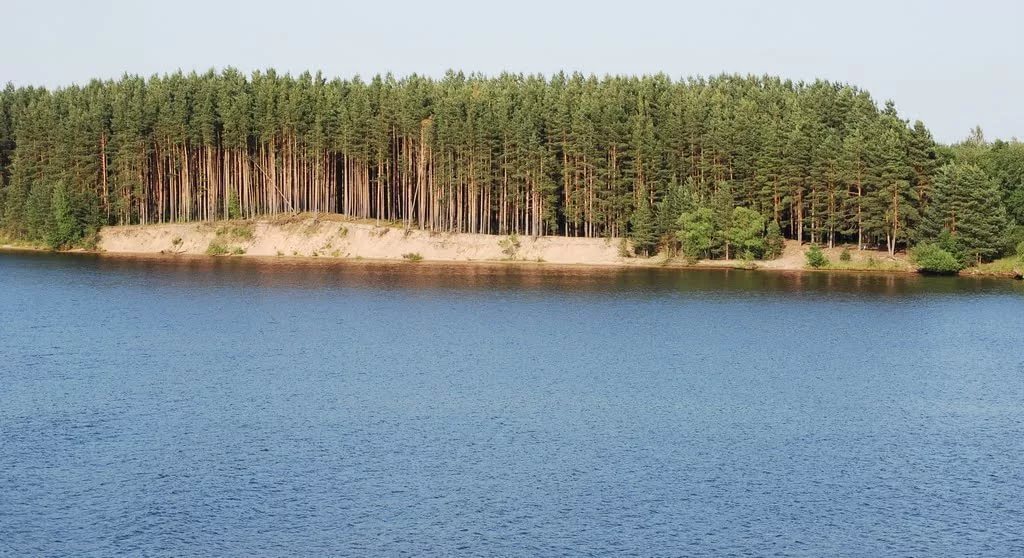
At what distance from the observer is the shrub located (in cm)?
11319

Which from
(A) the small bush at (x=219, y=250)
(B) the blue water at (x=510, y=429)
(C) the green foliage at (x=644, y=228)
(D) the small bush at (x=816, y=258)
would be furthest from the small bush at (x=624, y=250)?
(A) the small bush at (x=219, y=250)

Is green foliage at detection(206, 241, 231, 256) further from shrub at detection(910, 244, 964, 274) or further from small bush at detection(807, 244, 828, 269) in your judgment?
shrub at detection(910, 244, 964, 274)

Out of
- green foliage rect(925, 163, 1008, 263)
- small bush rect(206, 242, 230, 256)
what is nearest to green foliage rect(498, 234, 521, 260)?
small bush rect(206, 242, 230, 256)

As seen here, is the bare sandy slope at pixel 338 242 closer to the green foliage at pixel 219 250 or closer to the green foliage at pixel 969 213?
the green foliage at pixel 219 250

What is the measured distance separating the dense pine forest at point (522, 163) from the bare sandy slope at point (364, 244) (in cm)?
244

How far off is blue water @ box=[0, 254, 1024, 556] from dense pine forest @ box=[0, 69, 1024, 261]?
120 ft

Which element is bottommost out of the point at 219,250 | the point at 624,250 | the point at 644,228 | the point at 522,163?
the point at 624,250

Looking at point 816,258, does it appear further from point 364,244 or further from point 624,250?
point 364,244

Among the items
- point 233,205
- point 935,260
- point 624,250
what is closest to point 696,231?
point 624,250

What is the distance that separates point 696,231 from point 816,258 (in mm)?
13560

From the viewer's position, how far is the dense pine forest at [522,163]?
121500 millimetres

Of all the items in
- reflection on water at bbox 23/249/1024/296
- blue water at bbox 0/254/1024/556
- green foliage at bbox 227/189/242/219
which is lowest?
blue water at bbox 0/254/1024/556

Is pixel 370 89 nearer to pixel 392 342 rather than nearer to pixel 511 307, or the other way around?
pixel 511 307

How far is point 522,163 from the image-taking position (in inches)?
5256
